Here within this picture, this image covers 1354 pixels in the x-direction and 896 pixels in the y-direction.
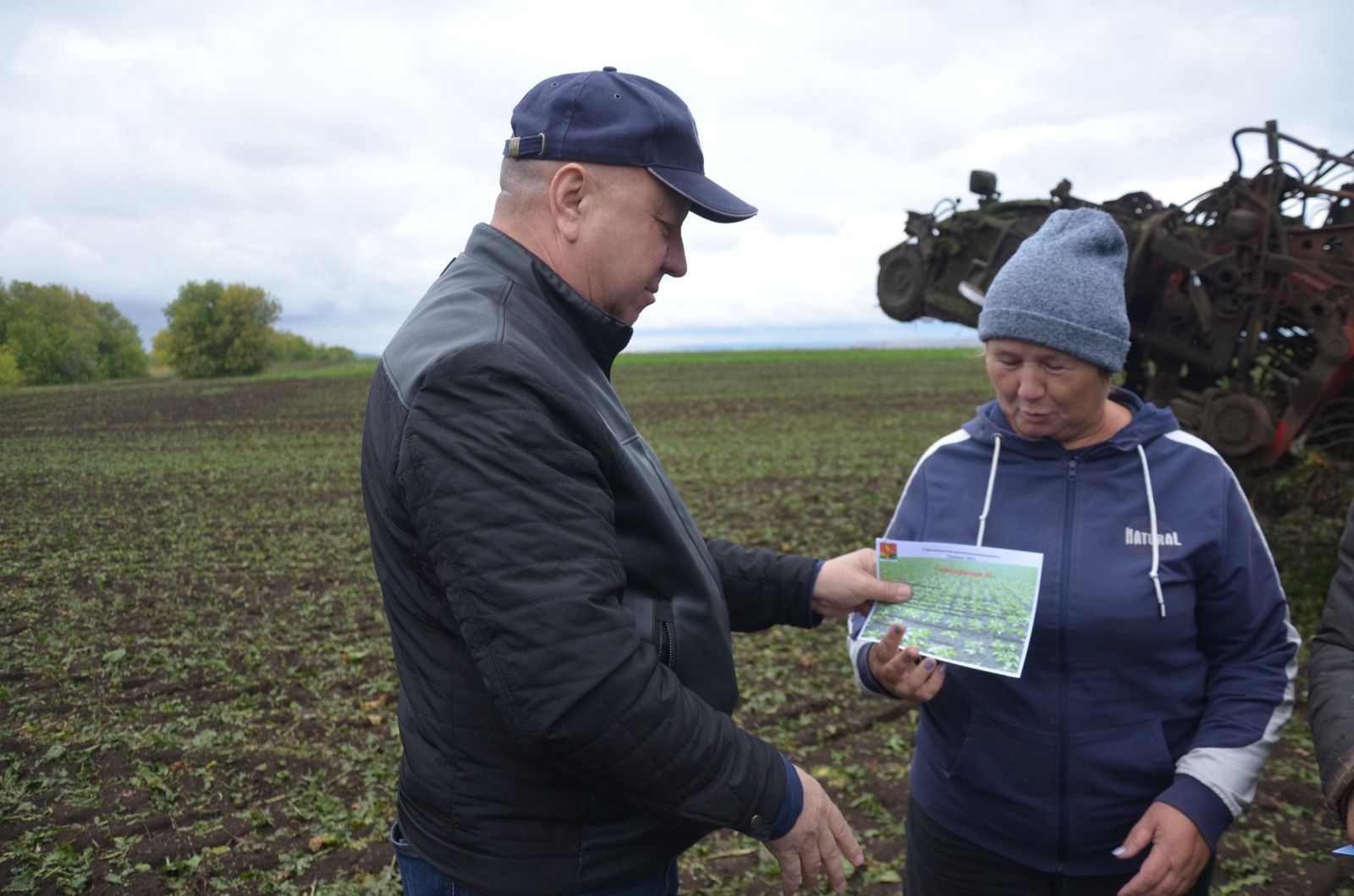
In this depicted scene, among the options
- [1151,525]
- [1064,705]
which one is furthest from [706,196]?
[1064,705]

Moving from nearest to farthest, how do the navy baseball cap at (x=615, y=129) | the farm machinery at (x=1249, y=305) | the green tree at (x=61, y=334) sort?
1. the navy baseball cap at (x=615, y=129)
2. the green tree at (x=61, y=334)
3. the farm machinery at (x=1249, y=305)

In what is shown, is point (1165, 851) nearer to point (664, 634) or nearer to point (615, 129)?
point (664, 634)

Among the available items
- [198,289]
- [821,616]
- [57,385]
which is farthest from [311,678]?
[198,289]

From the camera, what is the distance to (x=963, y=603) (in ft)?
7.50

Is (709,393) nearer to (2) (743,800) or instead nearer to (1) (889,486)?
(1) (889,486)

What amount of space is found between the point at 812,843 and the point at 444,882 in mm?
707

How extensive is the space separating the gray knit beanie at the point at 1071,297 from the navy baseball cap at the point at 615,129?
2.77 ft

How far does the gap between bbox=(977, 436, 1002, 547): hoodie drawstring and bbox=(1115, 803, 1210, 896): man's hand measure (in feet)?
2.36

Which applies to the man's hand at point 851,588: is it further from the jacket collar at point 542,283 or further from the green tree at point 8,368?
the green tree at point 8,368

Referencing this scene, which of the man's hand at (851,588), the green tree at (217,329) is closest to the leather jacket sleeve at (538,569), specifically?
the man's hand at (851,588)

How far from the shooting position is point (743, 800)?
1623 mm

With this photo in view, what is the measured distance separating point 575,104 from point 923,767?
1898mm

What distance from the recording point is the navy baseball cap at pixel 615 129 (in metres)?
1.69

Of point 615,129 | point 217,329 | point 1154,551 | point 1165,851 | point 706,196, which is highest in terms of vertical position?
point 217,329
